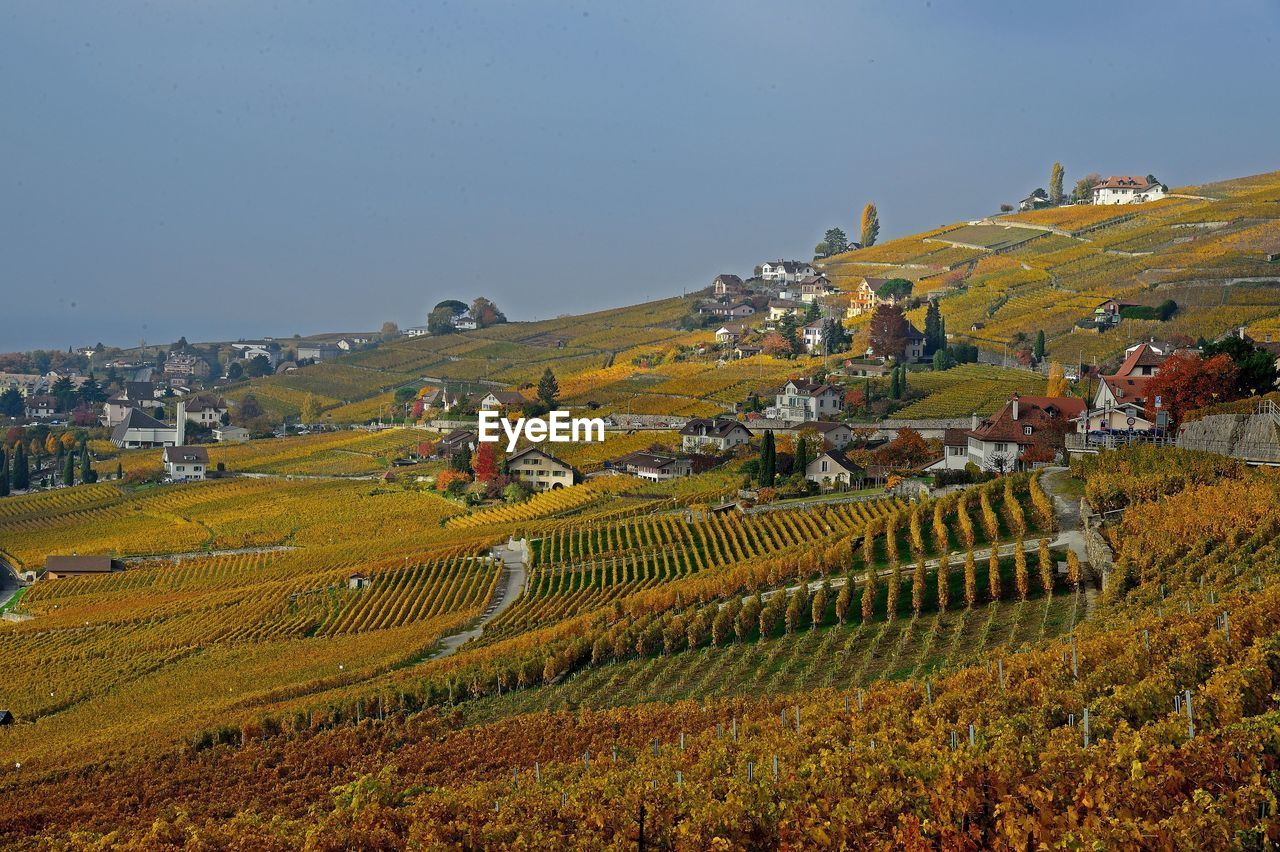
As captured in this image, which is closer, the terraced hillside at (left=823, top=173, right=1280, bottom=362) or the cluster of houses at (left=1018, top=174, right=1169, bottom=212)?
the terraced hillside at (left=823, top=173, right=1280, bottom=362)

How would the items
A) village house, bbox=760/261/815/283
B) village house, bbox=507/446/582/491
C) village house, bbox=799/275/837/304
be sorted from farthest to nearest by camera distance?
village house, bbox=760/261/815/283 → village house, bbox=799/275/837/304 → village house, bbox=507/446/582/491

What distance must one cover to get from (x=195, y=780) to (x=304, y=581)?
77.8 feet

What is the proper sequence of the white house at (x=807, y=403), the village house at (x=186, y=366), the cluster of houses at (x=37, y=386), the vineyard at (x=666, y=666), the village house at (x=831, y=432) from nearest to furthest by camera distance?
the vineyard at (x=666, y=666)
the village house at (x=831, y=432)
the white house at (x=807, y=403)
the cluster of houses at (x=37, y=386)
the village house at (x=186, y=366)

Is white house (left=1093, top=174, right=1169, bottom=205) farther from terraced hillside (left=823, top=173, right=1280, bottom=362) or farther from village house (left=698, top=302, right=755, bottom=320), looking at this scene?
village house (left=698, top=302, right=755, bottom=320)

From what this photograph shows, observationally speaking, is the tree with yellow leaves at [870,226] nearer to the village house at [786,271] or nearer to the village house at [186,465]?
the village house at [786,271]

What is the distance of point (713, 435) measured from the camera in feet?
203

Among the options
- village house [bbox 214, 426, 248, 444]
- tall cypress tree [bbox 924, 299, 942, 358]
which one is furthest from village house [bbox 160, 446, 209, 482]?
tall cypress tree [bbox 924, 299, 942, 358]

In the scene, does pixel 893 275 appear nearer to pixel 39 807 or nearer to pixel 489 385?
pixel 489 385

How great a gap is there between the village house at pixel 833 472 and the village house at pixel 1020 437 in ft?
15.1

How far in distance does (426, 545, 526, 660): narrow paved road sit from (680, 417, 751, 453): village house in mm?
17711

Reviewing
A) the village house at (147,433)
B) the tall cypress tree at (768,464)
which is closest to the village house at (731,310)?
the village house at (147,433)

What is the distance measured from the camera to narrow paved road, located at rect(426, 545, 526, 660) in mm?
32656

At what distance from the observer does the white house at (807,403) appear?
6488 cm

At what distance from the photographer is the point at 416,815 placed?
13734mm
